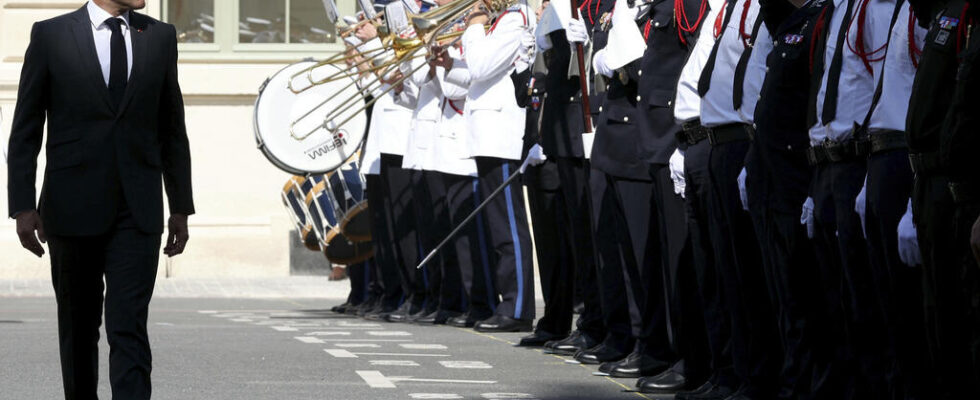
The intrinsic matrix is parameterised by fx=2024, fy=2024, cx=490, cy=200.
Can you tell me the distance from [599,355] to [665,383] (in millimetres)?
1313

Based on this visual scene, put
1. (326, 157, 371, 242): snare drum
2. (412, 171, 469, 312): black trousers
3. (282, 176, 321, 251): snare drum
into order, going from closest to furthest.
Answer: (412, 171, 469, 312): black trousers → (326, 157, 371, 242): snare drum → (282, 176, 321, 251): snare drum

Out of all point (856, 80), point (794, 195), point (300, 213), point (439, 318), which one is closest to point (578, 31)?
point (794, 195)

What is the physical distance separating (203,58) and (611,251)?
36.3 ft

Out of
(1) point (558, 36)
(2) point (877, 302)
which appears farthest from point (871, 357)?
(1) point (558, 36)

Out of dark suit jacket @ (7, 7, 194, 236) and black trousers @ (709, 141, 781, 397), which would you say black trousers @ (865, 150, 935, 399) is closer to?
black trousers @ (709, 141, 781, 397)

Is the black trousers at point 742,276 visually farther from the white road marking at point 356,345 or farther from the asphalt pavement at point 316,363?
the white road marking at point 356,345

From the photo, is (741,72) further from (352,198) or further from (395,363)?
(352,198)

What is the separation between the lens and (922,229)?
545cm

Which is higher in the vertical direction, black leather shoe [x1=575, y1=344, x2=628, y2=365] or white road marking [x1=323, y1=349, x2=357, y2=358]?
black leather shoe [x1=575, y1=344, x2=628, y2=365]

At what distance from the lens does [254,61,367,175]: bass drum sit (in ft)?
48.5

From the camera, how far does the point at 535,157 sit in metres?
11.1

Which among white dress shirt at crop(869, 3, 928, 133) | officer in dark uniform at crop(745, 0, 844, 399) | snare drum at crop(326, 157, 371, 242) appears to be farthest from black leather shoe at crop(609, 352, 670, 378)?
snare drum at crop(326, 157, 371, 242)

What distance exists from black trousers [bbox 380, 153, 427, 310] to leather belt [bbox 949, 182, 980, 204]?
8683 mm

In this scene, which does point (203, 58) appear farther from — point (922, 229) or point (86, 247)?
point (922, 229)
